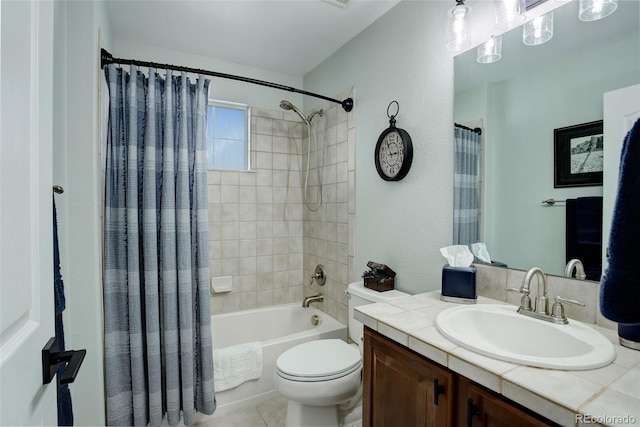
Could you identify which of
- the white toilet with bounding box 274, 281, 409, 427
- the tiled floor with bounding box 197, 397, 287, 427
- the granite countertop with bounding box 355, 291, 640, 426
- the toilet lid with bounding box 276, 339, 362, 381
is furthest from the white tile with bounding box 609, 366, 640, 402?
the tiled floor with bounding box 197, 397, 287, 427

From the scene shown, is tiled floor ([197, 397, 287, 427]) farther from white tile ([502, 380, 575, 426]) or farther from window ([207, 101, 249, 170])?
window ([207, 101, 249, 170])

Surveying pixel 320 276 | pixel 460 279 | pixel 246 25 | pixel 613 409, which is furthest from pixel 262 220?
pixel 613 409

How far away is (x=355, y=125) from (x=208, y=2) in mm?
1189

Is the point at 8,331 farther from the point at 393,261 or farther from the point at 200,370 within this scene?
the point at 393,261

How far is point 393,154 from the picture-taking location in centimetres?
184

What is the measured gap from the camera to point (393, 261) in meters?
1.89

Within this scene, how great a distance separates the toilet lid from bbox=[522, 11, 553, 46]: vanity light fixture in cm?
166

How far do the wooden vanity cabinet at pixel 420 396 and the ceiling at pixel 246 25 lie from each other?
74.5 inches

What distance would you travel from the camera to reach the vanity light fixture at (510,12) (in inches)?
48.1

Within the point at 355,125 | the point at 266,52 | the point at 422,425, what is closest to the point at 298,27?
the point at 266,52

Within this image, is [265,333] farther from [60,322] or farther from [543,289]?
[543,289]

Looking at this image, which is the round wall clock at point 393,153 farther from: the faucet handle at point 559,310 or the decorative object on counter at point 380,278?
the faucet handle at point 559,310

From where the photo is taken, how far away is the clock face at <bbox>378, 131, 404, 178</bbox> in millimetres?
1787

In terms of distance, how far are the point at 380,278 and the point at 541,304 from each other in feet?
2.84
